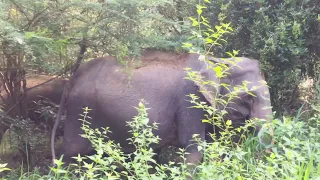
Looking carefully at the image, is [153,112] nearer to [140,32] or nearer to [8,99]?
[140,32]

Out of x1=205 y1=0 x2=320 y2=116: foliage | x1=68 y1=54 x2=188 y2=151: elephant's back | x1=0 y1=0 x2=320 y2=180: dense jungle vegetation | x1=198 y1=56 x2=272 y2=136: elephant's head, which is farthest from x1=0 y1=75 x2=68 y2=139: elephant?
x1=205 y1=0 x2=320 y2=116: foliage

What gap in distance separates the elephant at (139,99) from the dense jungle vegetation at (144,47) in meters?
0.16

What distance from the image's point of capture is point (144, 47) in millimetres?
5203

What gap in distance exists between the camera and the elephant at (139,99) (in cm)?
500

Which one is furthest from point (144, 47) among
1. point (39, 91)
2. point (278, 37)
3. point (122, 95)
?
point (278, 37)

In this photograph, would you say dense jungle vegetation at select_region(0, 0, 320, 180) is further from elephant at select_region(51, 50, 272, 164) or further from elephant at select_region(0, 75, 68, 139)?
elephant at select_region(51, 50, 272, 164)

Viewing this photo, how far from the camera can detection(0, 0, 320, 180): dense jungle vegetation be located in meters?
4.38

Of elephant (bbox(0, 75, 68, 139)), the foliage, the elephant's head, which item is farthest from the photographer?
the foliage

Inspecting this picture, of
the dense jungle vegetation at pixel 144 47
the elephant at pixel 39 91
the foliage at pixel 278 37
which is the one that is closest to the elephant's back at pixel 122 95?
the dense jungle vegetation at pixel 144 47

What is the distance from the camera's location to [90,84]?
5.04 metres

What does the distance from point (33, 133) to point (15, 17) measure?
1.23 metres

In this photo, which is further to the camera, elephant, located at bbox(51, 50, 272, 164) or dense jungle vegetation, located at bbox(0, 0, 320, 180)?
elephant, located at bbox(51, 50, 272, 164)

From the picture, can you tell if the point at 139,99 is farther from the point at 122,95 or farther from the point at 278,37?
the point at 278,37

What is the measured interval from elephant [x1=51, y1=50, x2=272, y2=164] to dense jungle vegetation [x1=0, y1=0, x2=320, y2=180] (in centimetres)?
16
